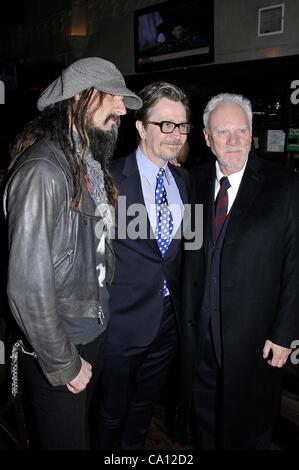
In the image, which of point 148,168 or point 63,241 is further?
point 148,168

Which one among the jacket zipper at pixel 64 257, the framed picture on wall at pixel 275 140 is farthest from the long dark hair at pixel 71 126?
the framed picture on wall at pixel 275 140

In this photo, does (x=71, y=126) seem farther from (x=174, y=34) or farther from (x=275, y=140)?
(x=174, y=34)

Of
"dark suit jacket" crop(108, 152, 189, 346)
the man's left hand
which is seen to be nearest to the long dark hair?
"dark suit jacket" crop(108, 152, 189, 346)

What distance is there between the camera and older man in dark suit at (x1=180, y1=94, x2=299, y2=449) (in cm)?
169

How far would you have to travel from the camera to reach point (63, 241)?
1.29m

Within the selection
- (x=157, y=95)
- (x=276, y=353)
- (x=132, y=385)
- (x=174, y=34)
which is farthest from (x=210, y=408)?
(x=174, y=34)

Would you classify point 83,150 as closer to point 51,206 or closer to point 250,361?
point 51,206

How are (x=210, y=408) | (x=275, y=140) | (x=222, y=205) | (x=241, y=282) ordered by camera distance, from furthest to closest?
(x=275, y=140) → (x=210, y=408) → (x=222, y=205) → (x=241, y=282)

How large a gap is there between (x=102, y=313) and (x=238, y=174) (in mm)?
901

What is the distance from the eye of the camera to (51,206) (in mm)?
1198

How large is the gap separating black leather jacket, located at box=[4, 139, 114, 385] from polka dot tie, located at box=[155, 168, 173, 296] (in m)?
0.61

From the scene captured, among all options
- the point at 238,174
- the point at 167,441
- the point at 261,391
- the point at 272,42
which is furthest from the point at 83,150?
the point at 272,42

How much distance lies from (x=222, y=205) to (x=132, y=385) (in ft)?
3.44

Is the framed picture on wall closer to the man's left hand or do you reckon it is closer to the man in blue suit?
the man in blue suit
